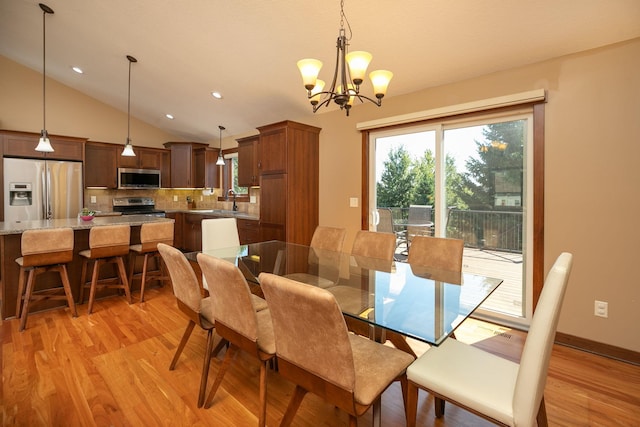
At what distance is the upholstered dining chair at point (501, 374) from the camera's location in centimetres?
107

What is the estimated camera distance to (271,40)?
10.2 ft

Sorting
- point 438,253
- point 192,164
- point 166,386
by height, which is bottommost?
point 166,386

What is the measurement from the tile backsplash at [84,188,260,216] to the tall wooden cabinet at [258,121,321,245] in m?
1.48

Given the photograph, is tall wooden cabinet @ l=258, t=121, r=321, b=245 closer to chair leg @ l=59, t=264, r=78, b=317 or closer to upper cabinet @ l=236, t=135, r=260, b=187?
upper cabinet @ l=236, t=135, r=260, b=187

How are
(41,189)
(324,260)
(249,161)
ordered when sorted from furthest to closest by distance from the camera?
(249,161), (41,189), (324,260)

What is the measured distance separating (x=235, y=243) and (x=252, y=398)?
1774 mm

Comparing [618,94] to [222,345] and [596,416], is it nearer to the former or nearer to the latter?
[596,416]

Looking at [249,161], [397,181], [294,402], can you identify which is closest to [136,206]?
[249,161]

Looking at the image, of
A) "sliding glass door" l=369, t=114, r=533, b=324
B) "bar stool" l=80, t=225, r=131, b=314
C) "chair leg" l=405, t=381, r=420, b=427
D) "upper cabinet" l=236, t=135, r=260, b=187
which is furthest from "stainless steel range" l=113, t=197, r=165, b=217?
"chair leg" l=405, t=381, r=420, b=427

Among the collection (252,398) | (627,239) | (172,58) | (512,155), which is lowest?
(252,398)

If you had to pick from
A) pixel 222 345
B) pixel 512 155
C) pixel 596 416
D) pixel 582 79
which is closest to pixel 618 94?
pixel 582 79

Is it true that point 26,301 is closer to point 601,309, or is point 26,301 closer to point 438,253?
point 438,253

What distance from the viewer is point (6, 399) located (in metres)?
1.84

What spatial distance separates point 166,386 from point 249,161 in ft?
12.1
